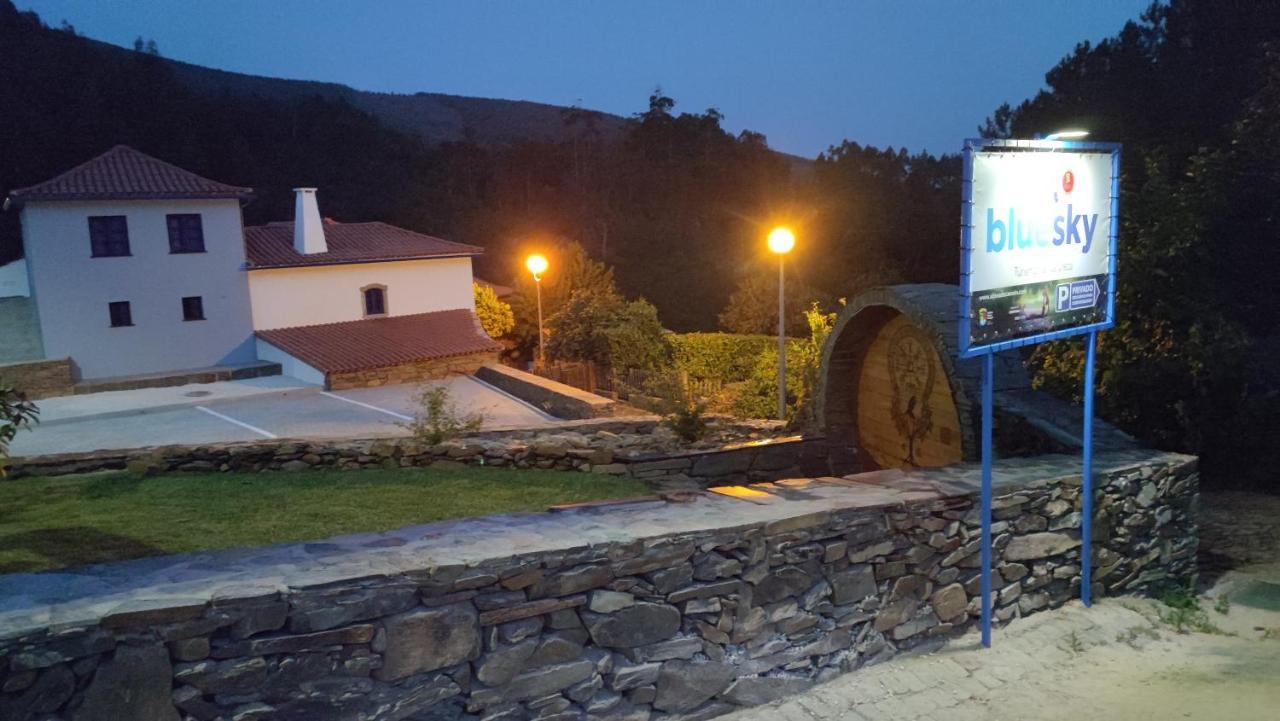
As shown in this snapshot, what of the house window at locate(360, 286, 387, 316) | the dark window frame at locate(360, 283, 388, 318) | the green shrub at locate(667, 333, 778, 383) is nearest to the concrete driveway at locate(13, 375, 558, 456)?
the dark window frame at locate(360, 283, 388, 318)

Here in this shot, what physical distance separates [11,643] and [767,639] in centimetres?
324

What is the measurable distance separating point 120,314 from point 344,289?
17.8 feet

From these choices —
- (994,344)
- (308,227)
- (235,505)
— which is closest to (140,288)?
(308,227)

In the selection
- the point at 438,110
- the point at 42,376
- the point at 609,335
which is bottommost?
the point at 42,376

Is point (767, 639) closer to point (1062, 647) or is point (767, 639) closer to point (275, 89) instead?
point (1062, 647)

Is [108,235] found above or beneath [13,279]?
above

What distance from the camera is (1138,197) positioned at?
45.6 feet

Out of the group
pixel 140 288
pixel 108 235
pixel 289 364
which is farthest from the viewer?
pixel 289 364

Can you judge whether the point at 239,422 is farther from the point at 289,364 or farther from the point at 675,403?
the point at 675,403

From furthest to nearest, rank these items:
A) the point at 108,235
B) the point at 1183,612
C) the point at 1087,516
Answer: the point at 108,235 → the point at 1183,612 → the point at 1087,516

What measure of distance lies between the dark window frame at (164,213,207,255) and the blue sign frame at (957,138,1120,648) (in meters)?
22.0

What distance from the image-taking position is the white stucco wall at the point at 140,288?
20.7m

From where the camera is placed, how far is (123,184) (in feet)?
71.0

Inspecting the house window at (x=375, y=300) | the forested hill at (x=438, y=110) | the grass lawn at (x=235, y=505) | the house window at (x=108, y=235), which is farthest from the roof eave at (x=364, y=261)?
the forested hill at (x=438, y=110)
